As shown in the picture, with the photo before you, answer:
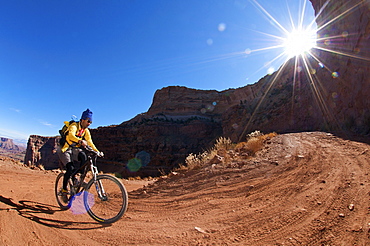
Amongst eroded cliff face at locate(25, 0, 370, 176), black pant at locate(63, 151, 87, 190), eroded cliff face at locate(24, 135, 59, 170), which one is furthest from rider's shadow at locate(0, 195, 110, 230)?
eroded cliff face at locate(24, 135, 59, 170)

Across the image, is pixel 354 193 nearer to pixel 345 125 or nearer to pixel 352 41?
pixel 345 125

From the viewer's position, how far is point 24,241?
2.42 m

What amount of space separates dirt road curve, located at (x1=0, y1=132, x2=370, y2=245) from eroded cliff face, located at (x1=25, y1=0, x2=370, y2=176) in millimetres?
8537

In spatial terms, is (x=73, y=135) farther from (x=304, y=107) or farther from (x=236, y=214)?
(x=304, y=107)

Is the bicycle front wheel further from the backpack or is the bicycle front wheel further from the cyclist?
the backpack

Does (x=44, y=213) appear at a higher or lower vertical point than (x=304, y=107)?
lower

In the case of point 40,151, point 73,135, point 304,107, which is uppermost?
A: point 304,107

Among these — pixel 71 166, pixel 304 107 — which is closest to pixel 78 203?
pixel 71 166

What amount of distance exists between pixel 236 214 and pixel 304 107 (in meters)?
19.6

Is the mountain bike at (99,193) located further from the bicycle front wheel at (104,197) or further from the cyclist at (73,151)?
the cyclist at (73,151)

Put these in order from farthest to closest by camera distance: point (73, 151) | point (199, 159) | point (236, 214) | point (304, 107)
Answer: point (304, 107), point (199, 159), point (73, 151), point (236, 214)

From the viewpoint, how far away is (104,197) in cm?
332

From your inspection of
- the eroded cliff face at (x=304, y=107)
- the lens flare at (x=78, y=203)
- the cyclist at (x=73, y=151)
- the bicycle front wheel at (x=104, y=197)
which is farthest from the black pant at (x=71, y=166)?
the eroded cliff face at (x=304, y=107)

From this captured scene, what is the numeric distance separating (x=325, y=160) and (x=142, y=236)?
16.6 ft
